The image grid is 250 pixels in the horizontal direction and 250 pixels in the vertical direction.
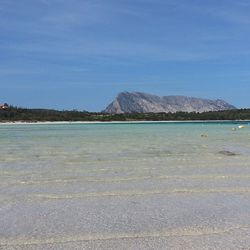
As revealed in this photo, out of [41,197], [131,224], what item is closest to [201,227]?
[131,224]

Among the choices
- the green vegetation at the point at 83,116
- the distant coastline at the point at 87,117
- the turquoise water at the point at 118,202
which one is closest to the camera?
the turquoise water at the point at 118,202

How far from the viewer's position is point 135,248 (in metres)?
5.59

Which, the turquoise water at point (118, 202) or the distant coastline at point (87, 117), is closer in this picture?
the turquoise water at point (118, 202)

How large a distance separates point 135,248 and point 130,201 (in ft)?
9.91

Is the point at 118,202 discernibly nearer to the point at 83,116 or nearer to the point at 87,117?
the point at 87,117

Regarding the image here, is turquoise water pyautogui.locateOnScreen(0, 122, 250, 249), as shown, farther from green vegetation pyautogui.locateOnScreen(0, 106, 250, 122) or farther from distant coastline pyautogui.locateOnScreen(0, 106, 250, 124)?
green vegetation pyautogui.locateOnScreen(0, 106, 250, 122)

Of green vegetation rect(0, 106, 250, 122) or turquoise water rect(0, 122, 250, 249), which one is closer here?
turquoise water rect(0, 122, 250, 249)

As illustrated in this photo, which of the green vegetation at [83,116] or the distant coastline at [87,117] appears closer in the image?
the distant coastline at [87,117]

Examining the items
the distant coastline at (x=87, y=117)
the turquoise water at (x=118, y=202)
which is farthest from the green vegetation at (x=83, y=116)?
the turquoise water at (x=118, y=202)

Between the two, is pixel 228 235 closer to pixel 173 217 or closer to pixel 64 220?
pixel 173 217

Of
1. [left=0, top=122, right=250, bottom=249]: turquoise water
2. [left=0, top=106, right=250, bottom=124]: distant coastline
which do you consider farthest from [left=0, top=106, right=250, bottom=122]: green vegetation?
[left=0, top=122, right=250, bottom=249]: turquoise water

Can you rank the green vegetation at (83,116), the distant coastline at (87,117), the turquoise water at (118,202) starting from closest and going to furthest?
the turquoise water at (118,202)
the distant coastline at (87,117)
the green vegetation at (83,116)

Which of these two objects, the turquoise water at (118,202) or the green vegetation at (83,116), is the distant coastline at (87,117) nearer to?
the green vegetation at (83,116)

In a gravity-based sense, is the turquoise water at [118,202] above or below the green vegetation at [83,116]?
below
